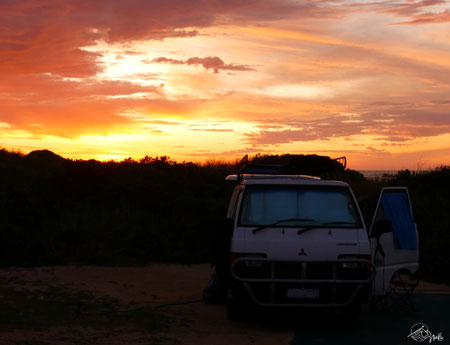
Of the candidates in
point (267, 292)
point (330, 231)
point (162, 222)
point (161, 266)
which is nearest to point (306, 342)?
point (267, 292)

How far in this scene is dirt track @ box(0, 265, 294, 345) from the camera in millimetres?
9641

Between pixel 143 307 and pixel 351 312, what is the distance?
3.84m

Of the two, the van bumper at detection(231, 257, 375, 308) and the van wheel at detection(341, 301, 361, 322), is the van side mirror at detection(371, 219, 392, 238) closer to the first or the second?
the van bumper at detection(231, 257, 375, 308)

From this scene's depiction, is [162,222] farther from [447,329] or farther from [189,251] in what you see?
[447,329]

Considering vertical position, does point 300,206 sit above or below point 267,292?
above

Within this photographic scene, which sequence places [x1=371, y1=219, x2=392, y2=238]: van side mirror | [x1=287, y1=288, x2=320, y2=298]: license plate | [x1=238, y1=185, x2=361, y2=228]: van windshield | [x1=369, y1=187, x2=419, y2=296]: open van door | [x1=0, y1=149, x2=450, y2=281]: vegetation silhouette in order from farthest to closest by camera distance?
1. [x1=0, y1=149, x2=450, y2=281]: vegetation silhouette
2. [x1=369, y1=187, x2=419, y2=296]: open van door
3. [x1=371, y1=219, x2=392, y2=238]: van side mirror
4. [x1=238, y1=185, x2=361, y2=228]: van windshield
5. [x1=287, y1=288, x2=320, y2=298]: license plate

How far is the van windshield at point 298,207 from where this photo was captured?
1071 cm

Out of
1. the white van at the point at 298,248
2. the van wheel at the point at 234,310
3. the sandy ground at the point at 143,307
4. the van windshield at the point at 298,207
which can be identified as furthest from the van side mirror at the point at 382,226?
the van wheel at the point at 234,310

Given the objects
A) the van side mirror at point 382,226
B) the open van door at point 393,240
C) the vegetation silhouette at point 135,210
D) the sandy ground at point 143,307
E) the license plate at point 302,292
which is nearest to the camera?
the sandy ground at point 143,307

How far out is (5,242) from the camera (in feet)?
65.6

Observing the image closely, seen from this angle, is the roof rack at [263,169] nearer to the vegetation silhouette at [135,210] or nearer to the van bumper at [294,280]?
the vegetation silhouette at [135,210]

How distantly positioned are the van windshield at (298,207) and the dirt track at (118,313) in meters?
1.66

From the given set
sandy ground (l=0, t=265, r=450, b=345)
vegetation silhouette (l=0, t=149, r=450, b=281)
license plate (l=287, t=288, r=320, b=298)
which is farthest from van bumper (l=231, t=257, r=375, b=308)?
vegetation silhouette (l=0, t=149, r=450, b=281)

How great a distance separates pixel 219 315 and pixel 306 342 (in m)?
2.65
